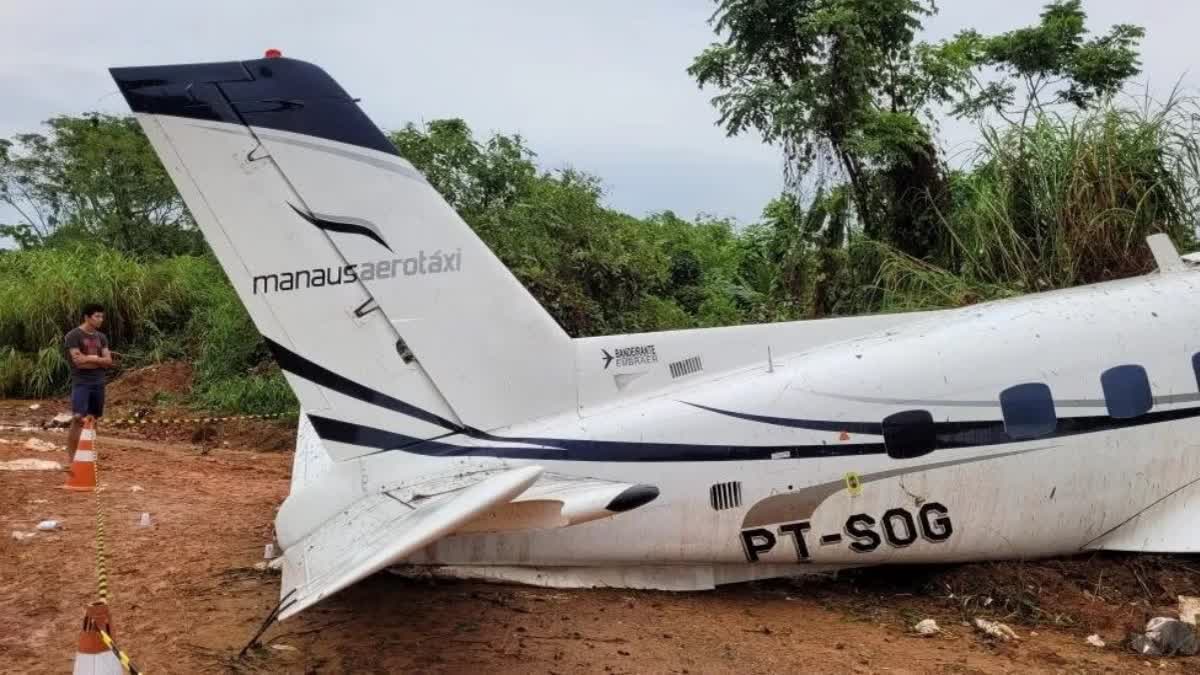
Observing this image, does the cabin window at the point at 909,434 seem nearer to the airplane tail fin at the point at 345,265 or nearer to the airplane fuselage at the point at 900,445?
the airplane fuselage at the point at 900,445

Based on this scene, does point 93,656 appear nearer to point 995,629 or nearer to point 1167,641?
point 995,629

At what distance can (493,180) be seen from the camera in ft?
50.5

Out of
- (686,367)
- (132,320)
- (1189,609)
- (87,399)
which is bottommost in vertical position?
(1189,609)

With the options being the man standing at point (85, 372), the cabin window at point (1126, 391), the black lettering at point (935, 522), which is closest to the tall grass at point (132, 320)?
the man standing at point (85, 372)

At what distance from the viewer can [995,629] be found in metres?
5.43

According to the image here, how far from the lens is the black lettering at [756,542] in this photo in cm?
556

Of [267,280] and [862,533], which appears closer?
[267,280]

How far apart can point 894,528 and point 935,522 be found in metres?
0.28

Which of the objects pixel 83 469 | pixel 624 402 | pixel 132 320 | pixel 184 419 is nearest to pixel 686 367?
pixel 624 402

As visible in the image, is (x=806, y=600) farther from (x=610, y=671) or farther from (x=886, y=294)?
(x=886, y=294)

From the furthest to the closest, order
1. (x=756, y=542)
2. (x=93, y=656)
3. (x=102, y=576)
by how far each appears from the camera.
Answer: (x=756, y=542), (x=102, y=576), (x=93, y=656)

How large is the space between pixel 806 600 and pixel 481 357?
8.59 feet

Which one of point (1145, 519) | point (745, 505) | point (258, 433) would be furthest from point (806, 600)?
point (258, 433)

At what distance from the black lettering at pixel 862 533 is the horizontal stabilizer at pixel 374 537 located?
247 cm
